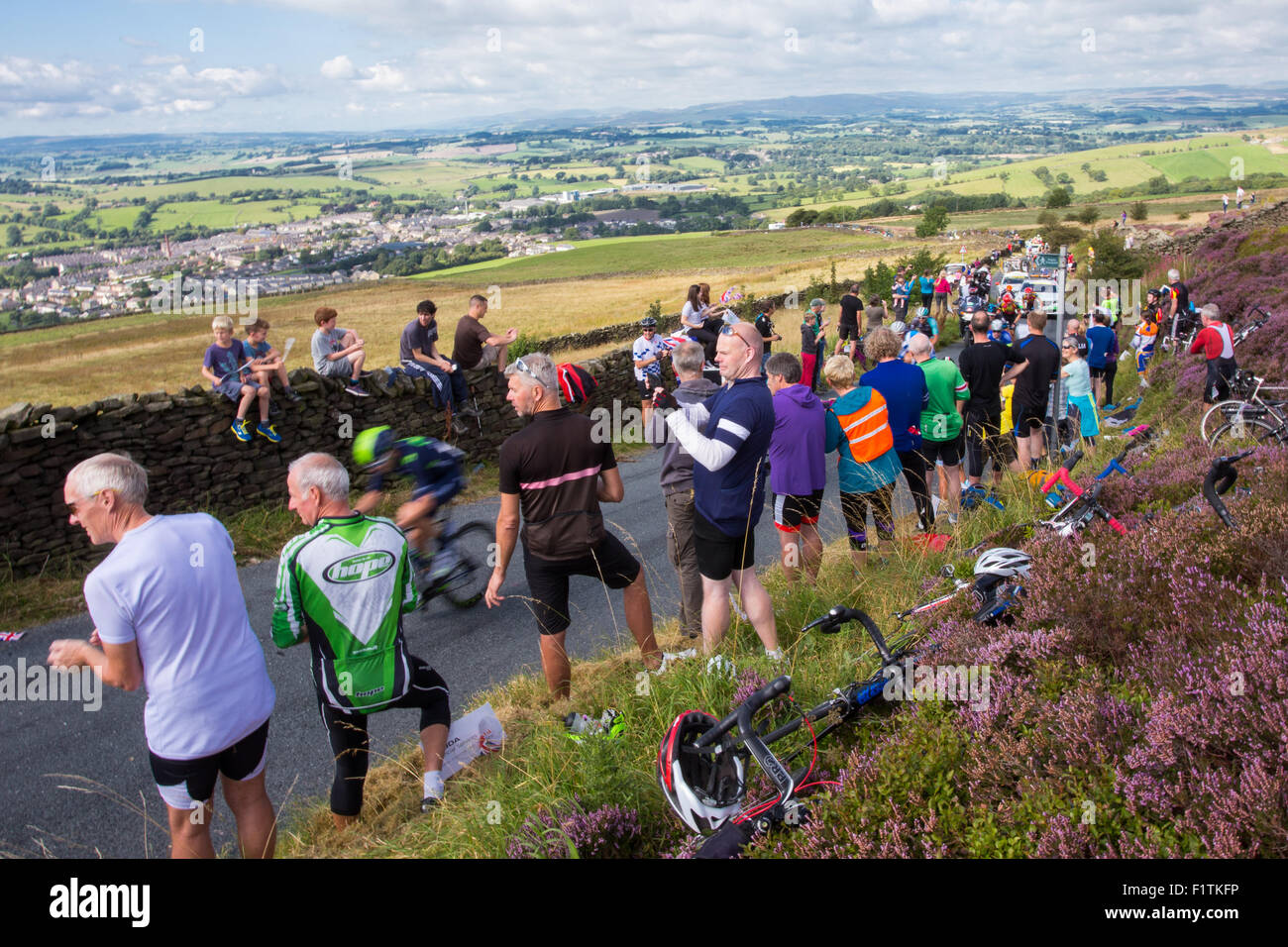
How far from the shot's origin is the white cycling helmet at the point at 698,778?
3221 millimetres

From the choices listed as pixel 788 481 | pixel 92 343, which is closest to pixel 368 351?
pixel 92 343

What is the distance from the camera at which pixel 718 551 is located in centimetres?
517

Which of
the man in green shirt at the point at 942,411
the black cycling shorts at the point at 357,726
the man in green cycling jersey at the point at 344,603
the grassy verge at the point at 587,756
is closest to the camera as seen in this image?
the grassy verge at the point at 587,756

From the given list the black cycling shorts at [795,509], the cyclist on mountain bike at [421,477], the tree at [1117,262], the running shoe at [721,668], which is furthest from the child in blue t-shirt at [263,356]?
the tree at [1117,262]

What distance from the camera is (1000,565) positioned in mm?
4844

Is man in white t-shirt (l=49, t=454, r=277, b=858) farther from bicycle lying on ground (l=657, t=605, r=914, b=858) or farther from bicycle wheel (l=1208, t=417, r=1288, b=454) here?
bicycle wheel (l=1208, t=417, r=1288, b=454)

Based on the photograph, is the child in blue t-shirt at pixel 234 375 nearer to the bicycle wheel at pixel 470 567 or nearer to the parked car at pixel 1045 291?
the bicycle wheel at pixel 470 567

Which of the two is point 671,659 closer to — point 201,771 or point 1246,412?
point 201,771

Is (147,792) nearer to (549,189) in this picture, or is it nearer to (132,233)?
(132,233)

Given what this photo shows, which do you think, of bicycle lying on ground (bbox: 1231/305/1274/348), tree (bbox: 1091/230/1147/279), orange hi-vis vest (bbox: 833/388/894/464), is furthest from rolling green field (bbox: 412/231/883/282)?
orange hi-vis vest (bbox: 833/388/894/464)

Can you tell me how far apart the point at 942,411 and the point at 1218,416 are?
14.8ft

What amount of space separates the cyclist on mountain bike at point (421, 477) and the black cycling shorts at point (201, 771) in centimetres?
318

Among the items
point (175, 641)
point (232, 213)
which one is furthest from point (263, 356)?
point (232, 213)
